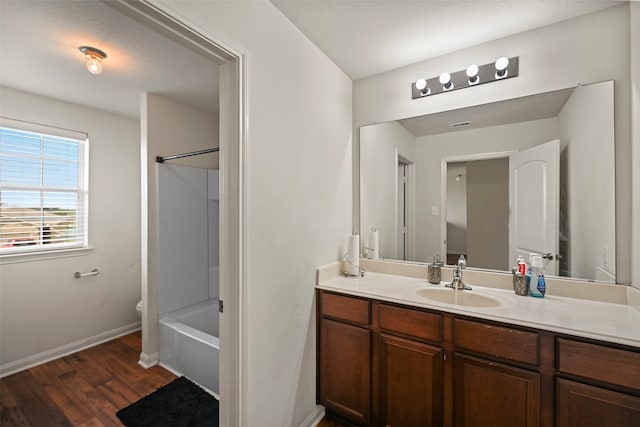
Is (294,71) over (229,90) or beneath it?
over

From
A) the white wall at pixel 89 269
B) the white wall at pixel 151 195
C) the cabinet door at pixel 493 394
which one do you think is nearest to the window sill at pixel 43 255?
the white wall at pixel 89 269

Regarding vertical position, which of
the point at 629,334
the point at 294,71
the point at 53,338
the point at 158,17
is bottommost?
the point at 53,338

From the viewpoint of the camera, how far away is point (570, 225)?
5.16ft

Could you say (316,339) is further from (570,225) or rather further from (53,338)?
(53,338)

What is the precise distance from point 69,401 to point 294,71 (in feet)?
9.30

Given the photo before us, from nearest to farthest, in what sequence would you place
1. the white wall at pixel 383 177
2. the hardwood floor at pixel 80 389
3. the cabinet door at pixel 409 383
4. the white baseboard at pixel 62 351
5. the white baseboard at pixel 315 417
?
the cabinet door at pixel 409 383 → the white baseboard at pixel 315 417 → the hardwood floor at pixel 80 389 → the white wall at pixel 383 177 → the white baseboard at pixel 62 351

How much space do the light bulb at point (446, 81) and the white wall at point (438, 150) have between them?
1.05ft

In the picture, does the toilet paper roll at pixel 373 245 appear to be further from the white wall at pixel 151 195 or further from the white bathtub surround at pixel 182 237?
the white wall at pixel 151 195

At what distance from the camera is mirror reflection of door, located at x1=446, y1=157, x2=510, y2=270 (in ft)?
5.95

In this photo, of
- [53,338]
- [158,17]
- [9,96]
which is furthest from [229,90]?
[53,338]

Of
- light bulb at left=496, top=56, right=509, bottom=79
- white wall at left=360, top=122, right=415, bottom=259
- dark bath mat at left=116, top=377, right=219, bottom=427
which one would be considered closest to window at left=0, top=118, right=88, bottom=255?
dark bath mat at left=116, top=377, right=219, bottom=427

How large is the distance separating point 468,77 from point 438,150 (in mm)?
502

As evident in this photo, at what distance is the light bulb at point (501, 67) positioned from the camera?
1.70m

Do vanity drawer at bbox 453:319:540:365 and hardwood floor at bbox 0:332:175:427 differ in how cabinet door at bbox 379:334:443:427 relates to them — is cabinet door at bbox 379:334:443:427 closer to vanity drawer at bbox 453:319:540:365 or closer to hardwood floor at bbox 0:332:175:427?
vanity drawer at bbox 453:319:540:365
